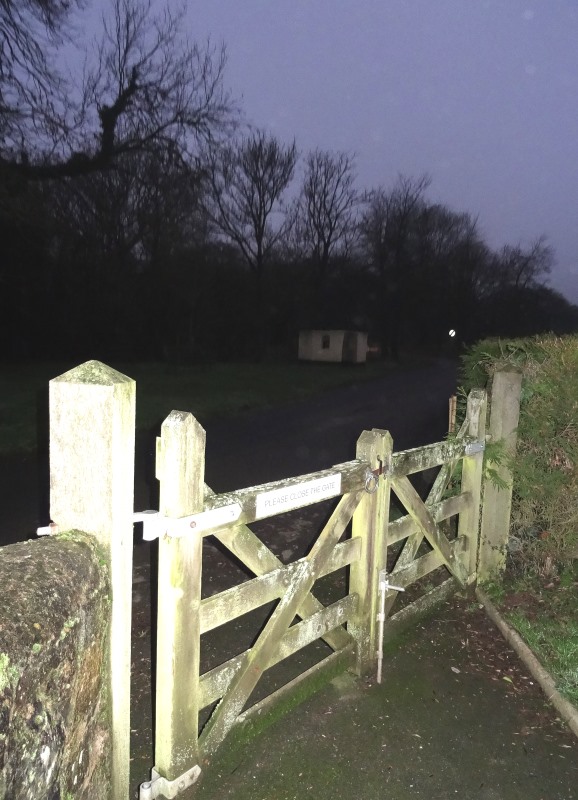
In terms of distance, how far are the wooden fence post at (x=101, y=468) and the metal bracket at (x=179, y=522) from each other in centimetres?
13

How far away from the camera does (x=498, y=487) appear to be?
5.06 meters

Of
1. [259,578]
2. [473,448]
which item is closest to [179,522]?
[259,578]

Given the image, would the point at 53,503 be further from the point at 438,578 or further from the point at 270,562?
the point at 438,578

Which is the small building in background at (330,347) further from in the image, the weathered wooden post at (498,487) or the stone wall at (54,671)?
the stone wall at (54,671)

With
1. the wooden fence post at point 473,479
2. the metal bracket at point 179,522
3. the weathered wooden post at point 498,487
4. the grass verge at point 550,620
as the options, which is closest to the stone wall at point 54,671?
the metal bracket at point 179,522

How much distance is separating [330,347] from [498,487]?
1287 inches

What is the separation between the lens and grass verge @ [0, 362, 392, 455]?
39.0 feet

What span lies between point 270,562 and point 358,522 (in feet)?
2.82

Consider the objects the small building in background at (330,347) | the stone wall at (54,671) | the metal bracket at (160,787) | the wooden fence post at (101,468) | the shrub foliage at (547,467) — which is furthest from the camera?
the small building in background at (330,347)

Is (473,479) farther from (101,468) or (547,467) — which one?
(101,468)

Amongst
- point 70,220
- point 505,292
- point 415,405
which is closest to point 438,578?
point 415,405

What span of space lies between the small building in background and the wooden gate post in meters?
33.3

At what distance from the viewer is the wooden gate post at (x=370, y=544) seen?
3.66 m

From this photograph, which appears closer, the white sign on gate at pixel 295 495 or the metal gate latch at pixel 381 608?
the white sign on gate at pixel 295 495
